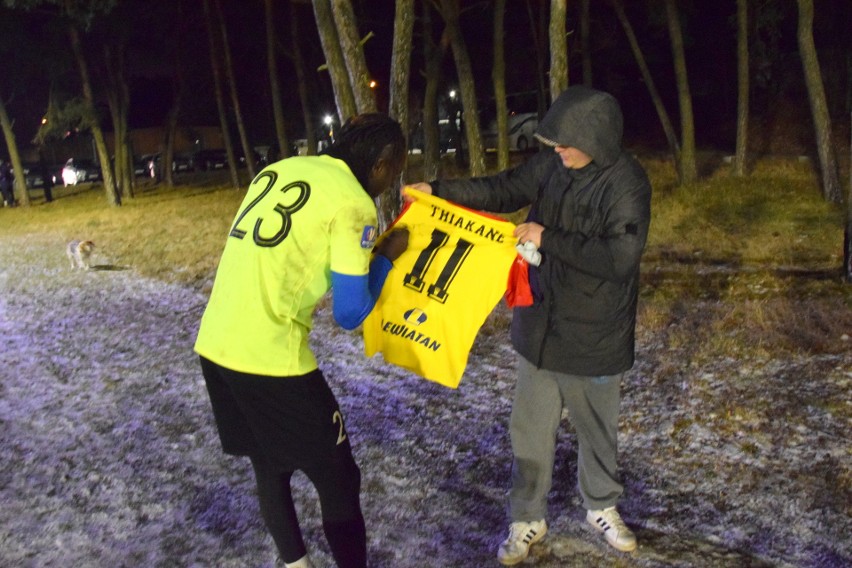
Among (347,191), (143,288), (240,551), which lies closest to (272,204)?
(347,191)

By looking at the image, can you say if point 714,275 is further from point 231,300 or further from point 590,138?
point 231,300

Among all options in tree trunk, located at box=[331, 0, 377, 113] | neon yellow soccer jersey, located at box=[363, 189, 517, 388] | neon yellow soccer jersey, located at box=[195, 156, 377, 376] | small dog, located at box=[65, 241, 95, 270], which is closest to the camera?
neon yellow soccer jersey, located at box=[195, 156, 377, 376]

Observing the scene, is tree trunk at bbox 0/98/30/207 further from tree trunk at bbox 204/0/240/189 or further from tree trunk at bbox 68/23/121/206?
tree trunk at bbox 204/0/240/189

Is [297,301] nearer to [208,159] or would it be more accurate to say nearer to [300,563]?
[300,563]

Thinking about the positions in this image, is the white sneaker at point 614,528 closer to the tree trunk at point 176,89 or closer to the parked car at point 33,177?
the tree trunk at point 176,89

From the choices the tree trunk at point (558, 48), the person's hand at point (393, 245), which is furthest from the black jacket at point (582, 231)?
the tree trunk at point (558, 48)

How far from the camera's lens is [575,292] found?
124 inches

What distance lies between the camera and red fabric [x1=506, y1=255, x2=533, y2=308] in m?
3.31

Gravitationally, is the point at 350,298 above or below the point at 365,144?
below

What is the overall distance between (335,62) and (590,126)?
5.53 meters

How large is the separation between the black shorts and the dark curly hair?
0.75 m

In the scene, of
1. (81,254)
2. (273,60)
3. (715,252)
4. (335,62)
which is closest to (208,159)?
(273,60)

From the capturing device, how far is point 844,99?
952 inches

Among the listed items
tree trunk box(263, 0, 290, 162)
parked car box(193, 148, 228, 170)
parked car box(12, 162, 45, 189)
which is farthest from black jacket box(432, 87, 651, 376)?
parked car box(193, 148, 228, 170)
